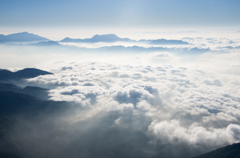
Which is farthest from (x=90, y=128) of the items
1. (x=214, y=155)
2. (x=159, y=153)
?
(x=214, y=155)

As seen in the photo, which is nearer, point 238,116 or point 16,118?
point 16,118

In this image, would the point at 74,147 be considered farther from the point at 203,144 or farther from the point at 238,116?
the point at 238,116

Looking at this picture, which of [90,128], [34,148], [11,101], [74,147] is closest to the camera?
[34,148]

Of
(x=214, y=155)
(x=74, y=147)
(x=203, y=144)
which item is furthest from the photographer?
(x=203, y=144)

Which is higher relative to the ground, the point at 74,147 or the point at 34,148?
the point at 34,148

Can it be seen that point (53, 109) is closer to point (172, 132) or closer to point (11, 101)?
point (11, 101)

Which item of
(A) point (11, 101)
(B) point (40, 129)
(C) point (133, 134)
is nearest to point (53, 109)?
(B) point (40, 129)

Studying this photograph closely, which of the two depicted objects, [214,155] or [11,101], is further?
[11,101]

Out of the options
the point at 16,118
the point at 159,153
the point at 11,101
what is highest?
the point at 11,101

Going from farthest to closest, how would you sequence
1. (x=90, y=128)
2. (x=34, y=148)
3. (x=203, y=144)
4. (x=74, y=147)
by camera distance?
(x=90, y=128), (x=203, y=144), (x=74, y=147), (x=34, y=148)
